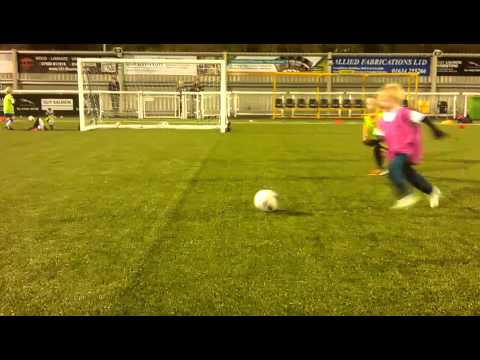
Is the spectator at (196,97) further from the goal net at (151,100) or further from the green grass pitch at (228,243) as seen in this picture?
the green grass pitch at (228,243)

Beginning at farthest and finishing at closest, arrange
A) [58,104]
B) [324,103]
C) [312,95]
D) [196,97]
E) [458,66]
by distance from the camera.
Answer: [458,66] < [312,95] < [324,103] < [58,104] < [196,97]

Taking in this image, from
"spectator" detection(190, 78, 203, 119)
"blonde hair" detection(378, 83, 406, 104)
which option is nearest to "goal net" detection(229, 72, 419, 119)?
"spectator" detection(190, 78, 203, 119)

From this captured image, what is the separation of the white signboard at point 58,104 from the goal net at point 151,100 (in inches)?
127

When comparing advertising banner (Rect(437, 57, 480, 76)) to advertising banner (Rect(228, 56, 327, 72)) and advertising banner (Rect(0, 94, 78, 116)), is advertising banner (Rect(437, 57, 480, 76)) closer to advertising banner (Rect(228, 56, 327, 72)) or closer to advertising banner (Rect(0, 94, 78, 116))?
advertising banner (Rect(228, 56, 327, 72))

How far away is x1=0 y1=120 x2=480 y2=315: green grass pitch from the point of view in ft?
12.3

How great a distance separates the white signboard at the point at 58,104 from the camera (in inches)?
1227

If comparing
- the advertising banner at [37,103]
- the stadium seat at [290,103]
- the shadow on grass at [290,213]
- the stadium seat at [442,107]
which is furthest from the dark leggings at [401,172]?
the advertising banner at [37,103]

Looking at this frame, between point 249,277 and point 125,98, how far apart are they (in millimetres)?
25104

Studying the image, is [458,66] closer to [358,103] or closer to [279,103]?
[358,103]

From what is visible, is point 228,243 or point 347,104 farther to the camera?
point 347,104

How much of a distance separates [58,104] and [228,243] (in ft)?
98.4

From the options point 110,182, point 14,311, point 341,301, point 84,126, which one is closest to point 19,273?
point 14,311

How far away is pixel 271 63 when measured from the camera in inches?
1423

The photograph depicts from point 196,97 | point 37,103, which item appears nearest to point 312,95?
point 196,97
